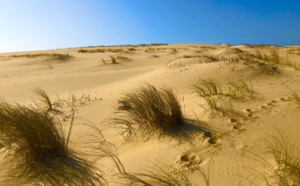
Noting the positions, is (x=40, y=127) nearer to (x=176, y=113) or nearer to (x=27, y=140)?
(x=27, y=140)

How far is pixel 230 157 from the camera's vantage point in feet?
7.34

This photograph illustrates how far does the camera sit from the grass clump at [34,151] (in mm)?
2045

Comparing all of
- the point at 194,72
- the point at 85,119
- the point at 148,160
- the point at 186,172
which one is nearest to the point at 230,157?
the point at 186,172

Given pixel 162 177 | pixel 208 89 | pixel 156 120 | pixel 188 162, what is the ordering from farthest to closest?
pixel 208 89 → pixel 156 120 → pixel 188 162 → pixel 162 177

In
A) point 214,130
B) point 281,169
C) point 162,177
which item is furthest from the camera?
point 214,130

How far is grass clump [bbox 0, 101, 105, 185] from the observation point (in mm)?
2045

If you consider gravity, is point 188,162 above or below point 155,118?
below

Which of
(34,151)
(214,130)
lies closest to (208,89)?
(214,130)

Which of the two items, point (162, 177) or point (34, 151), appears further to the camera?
point (34, 151)

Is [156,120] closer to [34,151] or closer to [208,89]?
[34,151]

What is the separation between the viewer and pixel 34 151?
229 cm

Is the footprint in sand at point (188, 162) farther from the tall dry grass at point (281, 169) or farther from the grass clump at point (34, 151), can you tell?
the grass clump at point (34, 151)

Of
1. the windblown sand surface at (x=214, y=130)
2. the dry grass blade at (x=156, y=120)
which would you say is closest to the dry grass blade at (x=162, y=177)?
the windblown sand surface at (x=214, y=130)

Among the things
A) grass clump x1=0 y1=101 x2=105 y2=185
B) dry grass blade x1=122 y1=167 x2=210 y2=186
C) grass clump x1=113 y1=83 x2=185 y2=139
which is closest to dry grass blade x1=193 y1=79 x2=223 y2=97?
grass clump x1=113 y1=83 x2=185 y2=139
